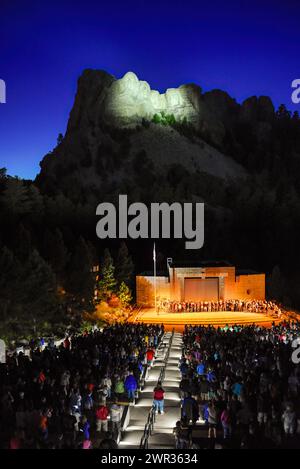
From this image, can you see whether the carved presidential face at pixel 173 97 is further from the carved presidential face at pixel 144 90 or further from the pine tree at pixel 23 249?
the pine tree at pixel 23 249

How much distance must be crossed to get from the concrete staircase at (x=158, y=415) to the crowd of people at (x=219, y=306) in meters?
22.5

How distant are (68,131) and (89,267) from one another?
73.0 meters

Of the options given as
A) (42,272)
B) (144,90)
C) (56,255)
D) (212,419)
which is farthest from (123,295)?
(144,90)

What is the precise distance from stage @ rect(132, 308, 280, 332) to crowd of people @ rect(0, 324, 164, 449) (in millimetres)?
18358

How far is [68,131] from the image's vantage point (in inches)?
4119

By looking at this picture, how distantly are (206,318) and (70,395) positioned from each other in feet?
86.6

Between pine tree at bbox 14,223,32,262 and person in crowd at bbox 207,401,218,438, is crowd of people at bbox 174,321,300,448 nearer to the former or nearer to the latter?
person in crowd at bbox 207,401,218,438

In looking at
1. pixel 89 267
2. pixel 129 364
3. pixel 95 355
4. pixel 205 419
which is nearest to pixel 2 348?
pixel 95 355

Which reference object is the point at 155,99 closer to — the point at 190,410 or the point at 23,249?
the point at 23,249

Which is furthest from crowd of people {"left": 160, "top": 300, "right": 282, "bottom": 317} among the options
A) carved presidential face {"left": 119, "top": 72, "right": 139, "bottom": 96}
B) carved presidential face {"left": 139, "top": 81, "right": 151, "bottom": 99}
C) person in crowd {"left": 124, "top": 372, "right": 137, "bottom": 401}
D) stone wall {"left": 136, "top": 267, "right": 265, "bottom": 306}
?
carved presidential face {"left": 139, "top": 81, "right": 151, "bottom": 99}

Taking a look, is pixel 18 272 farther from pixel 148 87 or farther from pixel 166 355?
pixel 148 87
